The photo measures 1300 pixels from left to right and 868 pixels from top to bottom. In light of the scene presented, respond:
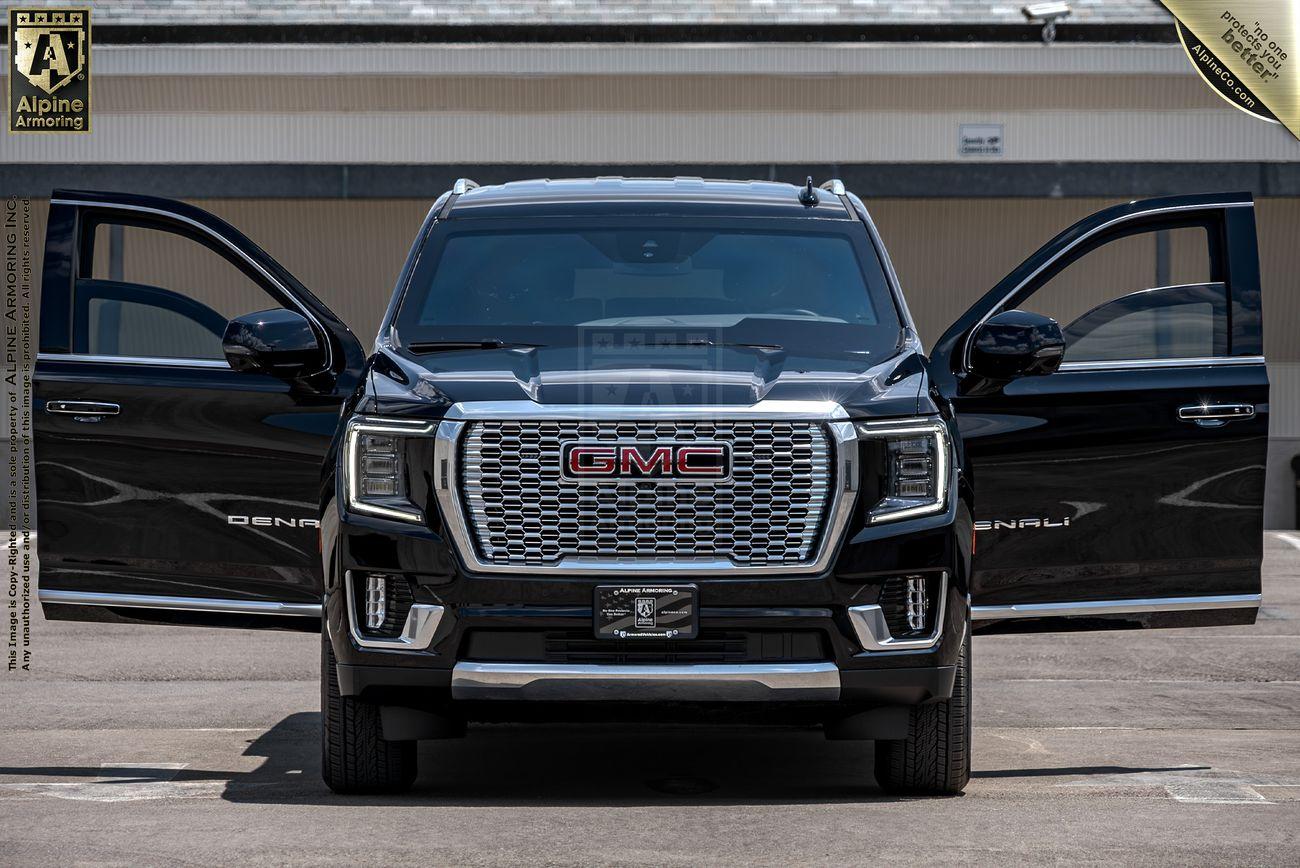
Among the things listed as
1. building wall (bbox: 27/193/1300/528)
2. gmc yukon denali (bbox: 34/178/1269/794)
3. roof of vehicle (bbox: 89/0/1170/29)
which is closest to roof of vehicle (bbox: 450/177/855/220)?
gmc yukon denali (bbox: 34/178/1269/794)

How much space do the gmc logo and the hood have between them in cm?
13

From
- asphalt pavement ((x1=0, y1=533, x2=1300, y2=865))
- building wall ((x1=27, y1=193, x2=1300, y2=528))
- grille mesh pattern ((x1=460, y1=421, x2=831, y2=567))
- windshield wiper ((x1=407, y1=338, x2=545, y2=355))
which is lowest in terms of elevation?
asphalt pavement ((x1=0, y1=533, x2=1300, y2=865))

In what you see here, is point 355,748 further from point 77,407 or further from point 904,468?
point 904,468

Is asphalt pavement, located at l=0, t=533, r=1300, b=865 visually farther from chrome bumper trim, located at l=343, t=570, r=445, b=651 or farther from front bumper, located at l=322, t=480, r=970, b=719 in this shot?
chrome bumper trim, located at l=343, t=570, r=445, b=651

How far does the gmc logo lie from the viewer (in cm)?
605

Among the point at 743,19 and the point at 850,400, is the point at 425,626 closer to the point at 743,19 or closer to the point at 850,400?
the point at 850,400

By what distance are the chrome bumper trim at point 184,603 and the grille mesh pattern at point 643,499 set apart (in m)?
1.56

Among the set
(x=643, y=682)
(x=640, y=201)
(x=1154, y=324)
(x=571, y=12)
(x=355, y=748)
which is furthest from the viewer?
(x=571, y=12)

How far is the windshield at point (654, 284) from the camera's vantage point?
23.0 feet

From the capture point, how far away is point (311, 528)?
7336mm

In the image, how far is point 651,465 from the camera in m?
6.06

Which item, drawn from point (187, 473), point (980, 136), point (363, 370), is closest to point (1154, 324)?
point (363, 370)

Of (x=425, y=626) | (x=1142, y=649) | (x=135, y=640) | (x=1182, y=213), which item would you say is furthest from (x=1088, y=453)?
(x=135, y=640)

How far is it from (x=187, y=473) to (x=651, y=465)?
83.8 inches
